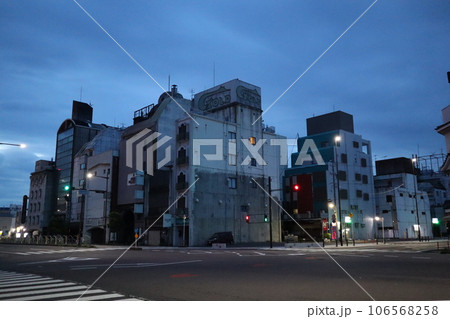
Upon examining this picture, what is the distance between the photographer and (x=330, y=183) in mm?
68375

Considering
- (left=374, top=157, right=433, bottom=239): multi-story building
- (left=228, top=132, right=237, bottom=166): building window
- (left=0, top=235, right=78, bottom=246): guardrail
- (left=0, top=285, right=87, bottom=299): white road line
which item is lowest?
(left=0, top=235, right=78, bottom=246): guardrail

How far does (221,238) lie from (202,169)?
979 cm

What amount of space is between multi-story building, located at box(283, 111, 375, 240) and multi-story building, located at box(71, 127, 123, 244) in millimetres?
31781

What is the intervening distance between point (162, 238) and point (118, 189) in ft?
48.5

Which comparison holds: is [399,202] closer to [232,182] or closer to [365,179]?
[365,179]

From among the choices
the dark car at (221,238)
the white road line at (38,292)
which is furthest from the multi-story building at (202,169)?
the white road line at (38,292)

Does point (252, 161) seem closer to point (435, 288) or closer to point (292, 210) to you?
point (292, 210)

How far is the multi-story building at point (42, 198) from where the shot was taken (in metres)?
87.1

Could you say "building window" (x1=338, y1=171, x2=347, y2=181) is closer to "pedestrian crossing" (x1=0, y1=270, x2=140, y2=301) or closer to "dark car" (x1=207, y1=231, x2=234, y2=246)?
"dark car" (x1=207, y1=231, x2=234, y2=246)

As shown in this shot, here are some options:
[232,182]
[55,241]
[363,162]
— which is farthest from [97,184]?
[363,162]

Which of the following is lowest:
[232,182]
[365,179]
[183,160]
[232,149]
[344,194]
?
[344,194]

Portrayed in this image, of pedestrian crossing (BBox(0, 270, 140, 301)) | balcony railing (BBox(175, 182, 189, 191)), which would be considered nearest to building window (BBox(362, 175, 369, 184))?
balcony railing (BBox(175, 182, 189, 191))

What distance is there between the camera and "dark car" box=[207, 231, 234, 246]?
4848cm

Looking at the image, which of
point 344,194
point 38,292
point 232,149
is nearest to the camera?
point 38,292
